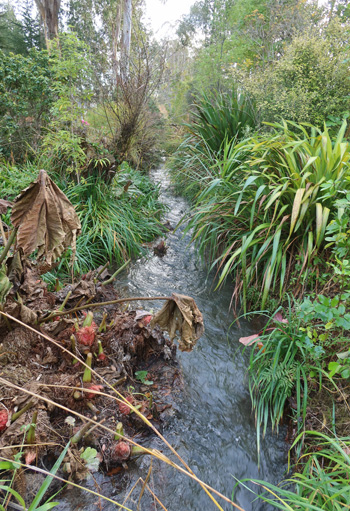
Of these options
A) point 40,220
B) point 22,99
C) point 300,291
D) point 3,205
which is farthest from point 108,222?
point 22,99

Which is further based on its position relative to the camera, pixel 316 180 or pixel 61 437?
pixel 316 180

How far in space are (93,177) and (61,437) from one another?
336 centimetres

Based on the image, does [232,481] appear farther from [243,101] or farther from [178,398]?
[243,101]

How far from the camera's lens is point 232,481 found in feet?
5.15

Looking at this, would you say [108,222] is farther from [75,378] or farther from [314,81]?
[314,81]

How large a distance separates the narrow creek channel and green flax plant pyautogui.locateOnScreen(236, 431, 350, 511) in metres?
0.18

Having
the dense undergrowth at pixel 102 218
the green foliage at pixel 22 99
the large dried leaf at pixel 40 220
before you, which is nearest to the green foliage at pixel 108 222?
the dense undergrowth at pixel 102 218

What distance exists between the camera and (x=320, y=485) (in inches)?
47.0

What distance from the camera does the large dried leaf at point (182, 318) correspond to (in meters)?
1.36

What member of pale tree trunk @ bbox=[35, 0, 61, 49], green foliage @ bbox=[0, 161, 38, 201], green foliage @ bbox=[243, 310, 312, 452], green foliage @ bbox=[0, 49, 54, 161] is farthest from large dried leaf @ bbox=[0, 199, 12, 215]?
pale tree trunk @ bbox=[35, 0, 61, 49]

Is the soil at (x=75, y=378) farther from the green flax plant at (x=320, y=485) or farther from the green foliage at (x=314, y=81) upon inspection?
the green foliage at (x=314, y=81)

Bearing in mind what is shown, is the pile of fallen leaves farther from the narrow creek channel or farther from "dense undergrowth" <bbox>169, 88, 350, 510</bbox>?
"dense undergrowth" <bbox>169, 88, 350, 510</bbox>

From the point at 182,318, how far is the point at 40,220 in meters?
0.76

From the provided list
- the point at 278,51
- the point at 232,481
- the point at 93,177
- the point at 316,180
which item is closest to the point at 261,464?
the point at 232,481
